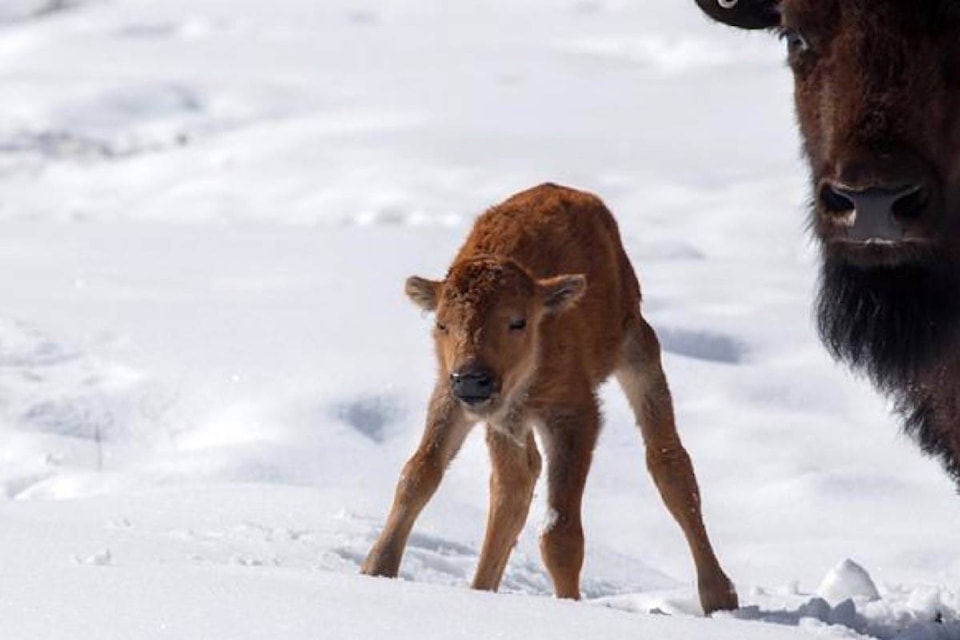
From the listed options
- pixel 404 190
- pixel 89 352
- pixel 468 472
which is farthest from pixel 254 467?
pixel 404 190

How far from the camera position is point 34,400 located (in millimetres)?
9586

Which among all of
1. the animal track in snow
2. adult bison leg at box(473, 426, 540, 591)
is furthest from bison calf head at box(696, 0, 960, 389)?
the animal track in snow

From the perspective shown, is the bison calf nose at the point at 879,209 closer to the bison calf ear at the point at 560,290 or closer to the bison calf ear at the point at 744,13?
the bison calf ear at the point at 744,13

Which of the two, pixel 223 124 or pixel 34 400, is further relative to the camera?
pixel 223 124

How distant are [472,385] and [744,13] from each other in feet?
4.41

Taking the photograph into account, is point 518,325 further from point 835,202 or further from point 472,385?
point 835,202

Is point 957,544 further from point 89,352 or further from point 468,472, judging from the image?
point 89,352

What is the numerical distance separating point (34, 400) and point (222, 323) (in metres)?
1.56

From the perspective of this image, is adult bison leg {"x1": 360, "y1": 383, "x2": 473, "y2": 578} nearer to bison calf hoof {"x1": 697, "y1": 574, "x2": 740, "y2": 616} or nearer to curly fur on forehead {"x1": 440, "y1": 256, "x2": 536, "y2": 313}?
curly fur on forehead {"x1": 440, "y1": 256, "x2": 536, "y2": 313}

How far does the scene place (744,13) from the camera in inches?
252

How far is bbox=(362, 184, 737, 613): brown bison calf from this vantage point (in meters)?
6.33

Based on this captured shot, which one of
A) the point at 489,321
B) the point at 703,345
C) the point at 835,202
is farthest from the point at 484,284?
the point at 703,345

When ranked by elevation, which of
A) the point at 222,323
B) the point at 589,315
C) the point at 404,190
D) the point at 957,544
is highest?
the point at 589,315

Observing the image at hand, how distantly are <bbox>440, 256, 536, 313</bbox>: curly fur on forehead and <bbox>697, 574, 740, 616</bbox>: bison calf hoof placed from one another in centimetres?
103
